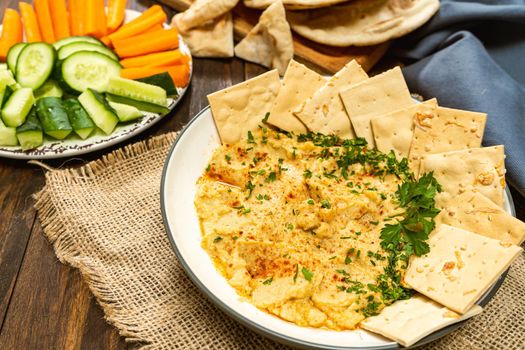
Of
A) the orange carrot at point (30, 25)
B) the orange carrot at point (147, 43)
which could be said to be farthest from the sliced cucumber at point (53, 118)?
the orange carrot at point (30, 25)

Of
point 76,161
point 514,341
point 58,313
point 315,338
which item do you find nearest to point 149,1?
point 76,161

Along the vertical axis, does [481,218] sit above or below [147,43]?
above

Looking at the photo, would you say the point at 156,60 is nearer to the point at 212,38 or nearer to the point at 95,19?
the point at 212,38

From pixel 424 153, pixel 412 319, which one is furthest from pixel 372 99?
pixel 412 319

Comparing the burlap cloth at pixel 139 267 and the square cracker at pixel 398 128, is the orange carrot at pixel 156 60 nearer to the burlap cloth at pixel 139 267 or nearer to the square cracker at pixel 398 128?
the burlap cloth at pixel 139 267

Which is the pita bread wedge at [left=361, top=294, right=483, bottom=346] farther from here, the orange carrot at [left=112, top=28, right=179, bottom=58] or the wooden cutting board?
the orange carrot at [left=112, top=28, right=179, bottom=58]
